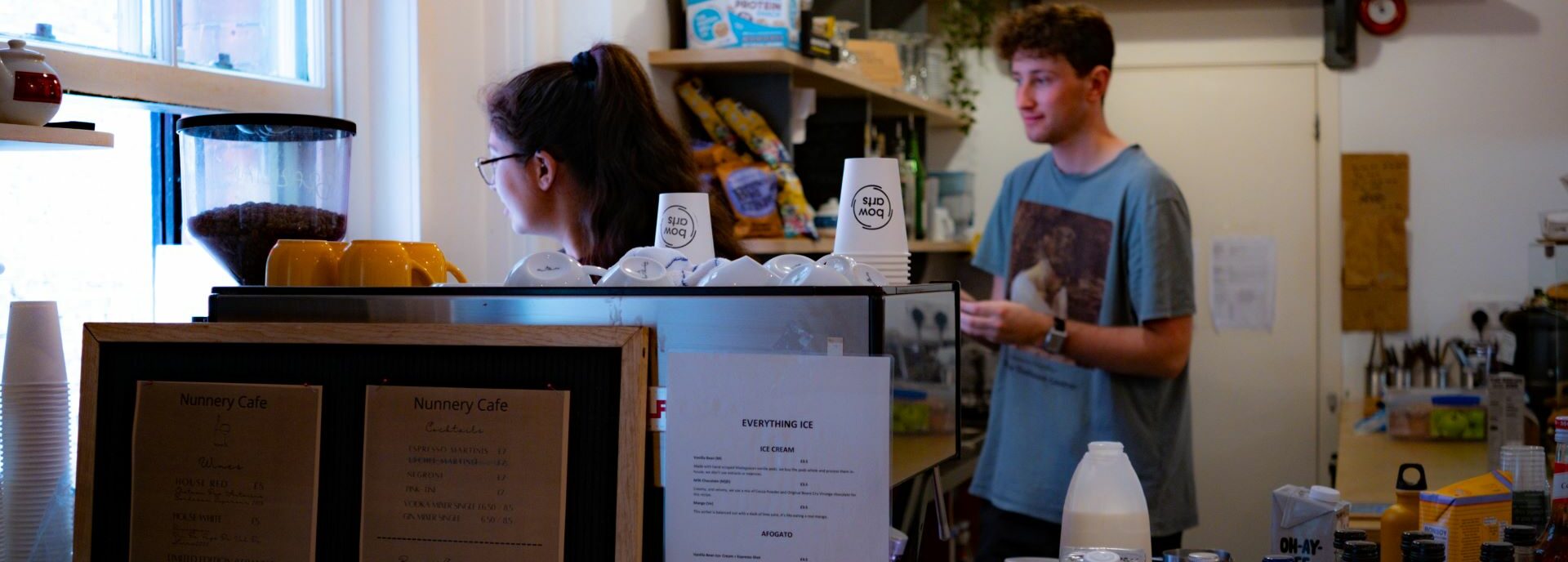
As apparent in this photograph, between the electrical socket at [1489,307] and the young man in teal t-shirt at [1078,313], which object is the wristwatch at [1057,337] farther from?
the electrical socket at [1489,307]

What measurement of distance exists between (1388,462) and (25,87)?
2818 mm

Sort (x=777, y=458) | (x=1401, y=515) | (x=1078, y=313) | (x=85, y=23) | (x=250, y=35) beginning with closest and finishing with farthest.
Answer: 1. (x=777, y=458)
2. (x=1401, y=515)
3. (x=85, y=23)
4. (x=250, y=35)
5. (x=1078, y=313)

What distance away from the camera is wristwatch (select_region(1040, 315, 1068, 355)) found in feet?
8.41

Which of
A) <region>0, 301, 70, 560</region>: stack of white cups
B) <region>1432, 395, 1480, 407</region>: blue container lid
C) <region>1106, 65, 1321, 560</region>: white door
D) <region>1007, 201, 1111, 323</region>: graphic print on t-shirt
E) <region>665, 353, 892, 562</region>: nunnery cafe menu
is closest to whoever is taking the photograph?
<region>665, 353, 892, 562</region>: nunnery cafe menu

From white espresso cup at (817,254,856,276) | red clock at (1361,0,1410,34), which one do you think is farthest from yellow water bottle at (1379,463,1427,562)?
red clock at (1361,0,1410,34)

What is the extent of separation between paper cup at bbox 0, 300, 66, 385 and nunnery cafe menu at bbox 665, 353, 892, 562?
2.47 feet

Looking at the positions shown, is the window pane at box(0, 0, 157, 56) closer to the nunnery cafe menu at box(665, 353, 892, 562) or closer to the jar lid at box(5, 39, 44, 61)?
the jar lid at box(5, 39, 44, 61)

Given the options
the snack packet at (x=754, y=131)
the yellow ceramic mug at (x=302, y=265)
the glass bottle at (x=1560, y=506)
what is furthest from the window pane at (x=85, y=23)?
the glass bottle at (x=1560, y=506)

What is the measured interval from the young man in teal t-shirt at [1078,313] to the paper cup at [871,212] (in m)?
1.41

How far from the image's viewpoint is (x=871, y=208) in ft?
4.00

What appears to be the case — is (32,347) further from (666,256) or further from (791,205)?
(791,205)

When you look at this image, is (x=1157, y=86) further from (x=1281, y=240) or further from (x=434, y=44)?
(x=434, y=44)

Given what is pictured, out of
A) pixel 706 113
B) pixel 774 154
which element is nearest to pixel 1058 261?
pixel 774 154

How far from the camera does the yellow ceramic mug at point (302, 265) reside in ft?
4.14
